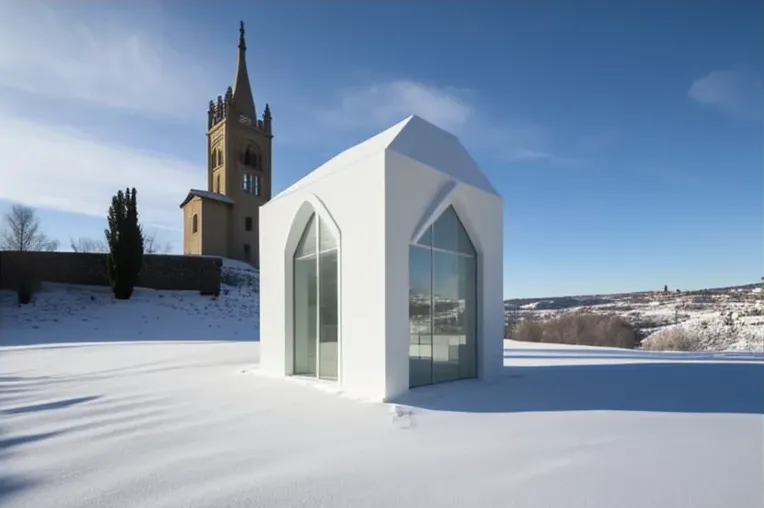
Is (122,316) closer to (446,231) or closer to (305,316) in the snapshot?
(305,316)

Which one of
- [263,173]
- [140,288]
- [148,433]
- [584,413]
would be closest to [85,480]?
[148,433]

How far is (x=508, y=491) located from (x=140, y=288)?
28.5 meters

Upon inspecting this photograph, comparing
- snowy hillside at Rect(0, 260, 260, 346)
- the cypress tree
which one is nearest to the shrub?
snowy hillside at Rect(0, 260, 260, 346)

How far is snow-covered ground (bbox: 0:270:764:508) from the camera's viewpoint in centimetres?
362

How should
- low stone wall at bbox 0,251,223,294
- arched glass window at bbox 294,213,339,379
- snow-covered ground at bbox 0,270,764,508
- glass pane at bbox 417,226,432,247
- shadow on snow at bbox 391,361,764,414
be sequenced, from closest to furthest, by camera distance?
snow-covered ground at bbox 0,270,764,508 < shadow on snow at bbox 391,361,764,414 < glass pane at bbox 417,226,432,247 < arched glass window at bbox 294,213,339,379 < low stone wall at bbox 0,251,223,294

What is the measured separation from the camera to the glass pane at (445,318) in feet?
27.9

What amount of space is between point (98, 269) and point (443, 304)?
25984 millimetres

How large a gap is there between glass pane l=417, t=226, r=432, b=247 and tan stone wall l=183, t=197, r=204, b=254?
31.0m

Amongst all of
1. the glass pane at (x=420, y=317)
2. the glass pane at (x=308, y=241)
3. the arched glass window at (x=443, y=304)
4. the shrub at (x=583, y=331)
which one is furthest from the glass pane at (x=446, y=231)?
the shrub at (x=583, y=331)

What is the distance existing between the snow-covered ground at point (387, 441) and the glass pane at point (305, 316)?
2.83ft

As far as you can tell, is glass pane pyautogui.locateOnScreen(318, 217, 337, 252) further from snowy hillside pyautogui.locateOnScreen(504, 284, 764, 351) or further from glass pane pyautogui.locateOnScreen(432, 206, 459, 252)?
snowy hillside pyautogui.locateOnScreen(504, 284, 764, 351)

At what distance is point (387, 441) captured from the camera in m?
4.98

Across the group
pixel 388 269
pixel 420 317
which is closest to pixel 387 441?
pixel 388 269

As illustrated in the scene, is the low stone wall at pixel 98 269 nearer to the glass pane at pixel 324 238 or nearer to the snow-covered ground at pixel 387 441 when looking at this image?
the snow-covered ground at pixel 387 441
